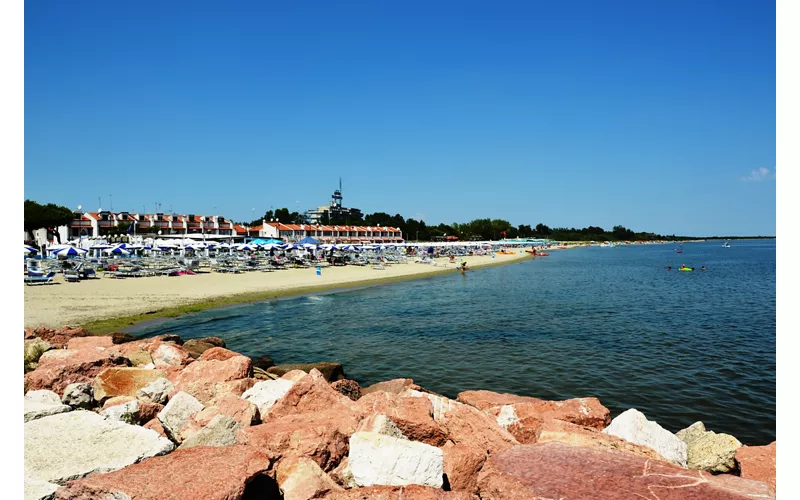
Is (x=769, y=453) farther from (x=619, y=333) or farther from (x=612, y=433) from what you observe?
(x=619, y=333)

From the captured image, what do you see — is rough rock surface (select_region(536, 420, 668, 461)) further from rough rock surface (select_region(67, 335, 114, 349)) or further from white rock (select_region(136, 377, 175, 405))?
rough rock surface (select_region(67, 335, 114, 349))

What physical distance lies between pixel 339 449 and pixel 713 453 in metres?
4.58

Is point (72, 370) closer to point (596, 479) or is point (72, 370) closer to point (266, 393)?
point (266, 393)

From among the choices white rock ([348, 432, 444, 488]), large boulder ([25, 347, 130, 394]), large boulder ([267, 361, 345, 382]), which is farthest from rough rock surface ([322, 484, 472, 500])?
large boulder ([267, 361, 345, 382])

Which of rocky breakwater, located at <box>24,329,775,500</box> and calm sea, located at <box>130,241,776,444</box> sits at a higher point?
rocky breakwater, located at <box>24,329,775,500</box>

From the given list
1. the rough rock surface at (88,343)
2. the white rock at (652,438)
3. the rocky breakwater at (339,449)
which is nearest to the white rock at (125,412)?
the rocky breakwater at (339,449)

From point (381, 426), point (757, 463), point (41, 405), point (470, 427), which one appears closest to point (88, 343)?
point (41, 405)

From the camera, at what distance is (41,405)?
5.89 m

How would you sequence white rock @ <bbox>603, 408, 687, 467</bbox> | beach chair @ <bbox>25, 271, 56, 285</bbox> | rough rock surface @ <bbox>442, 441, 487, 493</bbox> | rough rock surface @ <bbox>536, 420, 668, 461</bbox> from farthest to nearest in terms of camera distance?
beach chair @ <bbox>25, 271, 56, 285</bbox> < white rock @ <bbox>603, 408, 687, 467</bbox> < rough rock surface @ <bbox>536, 420, 668, 461</bbox> < rough rock surface @ <bbox>442, 441, 487, 493</bbox>

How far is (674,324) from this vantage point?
65.1 feet

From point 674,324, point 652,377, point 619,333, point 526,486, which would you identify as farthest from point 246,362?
point 674,324

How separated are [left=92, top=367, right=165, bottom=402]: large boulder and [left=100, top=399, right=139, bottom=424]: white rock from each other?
121 cm

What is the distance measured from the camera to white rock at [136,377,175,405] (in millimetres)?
7316

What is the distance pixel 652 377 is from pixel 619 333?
624 cm
